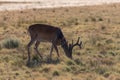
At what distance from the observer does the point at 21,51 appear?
18.7 meters

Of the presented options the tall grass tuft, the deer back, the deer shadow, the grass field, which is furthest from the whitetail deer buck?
the tall grass tuft

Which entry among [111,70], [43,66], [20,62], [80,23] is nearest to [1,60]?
[20,62]

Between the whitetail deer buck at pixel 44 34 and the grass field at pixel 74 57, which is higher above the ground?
the whitetail deer buck at pixel 44 34

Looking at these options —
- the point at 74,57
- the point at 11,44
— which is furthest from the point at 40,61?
the point at 11,44

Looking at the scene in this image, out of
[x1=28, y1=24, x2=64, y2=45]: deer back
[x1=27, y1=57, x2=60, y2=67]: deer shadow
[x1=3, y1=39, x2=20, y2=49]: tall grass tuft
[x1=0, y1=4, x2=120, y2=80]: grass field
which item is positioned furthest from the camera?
[x1=3, y1=39, x2=20, y2=49]: tall grass tuft

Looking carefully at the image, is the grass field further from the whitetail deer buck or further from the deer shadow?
the whitetail deer buck

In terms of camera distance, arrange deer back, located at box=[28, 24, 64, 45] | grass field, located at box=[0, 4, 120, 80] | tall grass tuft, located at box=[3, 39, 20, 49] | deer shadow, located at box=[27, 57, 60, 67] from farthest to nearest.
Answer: tall grass tuft, located at box=[3, 39, 20, 49], deer back, located at box=[28, 24, 64, 45], deer shadow, located at box=[27, 57, 60, 67], grass field, located at box=[0, 4, 120, 80]

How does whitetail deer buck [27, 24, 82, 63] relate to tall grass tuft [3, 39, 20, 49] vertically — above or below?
above

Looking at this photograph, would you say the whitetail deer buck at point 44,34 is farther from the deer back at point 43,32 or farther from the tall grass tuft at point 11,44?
the tall grass tuft at point 11,44

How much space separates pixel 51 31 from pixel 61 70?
2.24 meters

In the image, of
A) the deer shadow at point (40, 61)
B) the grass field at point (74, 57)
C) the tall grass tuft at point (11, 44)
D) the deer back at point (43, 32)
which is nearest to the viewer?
the grass field at point (74, 57)

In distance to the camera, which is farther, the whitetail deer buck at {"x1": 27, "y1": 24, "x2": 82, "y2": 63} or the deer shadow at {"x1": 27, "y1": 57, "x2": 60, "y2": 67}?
the whitetail deer buck at {"x1": 27, "y1": 24, "x2": 82, "y2": 63}

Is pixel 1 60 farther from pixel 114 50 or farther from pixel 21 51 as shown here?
pixel 114 50

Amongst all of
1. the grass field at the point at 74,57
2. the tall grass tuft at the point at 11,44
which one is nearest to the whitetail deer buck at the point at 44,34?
the grass field at the point at 74,57
